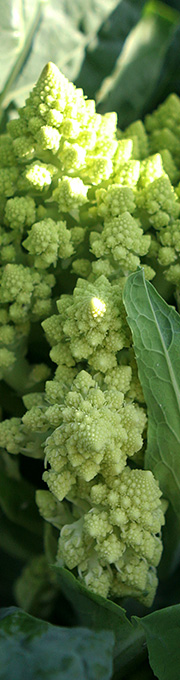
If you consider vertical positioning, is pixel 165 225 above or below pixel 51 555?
above

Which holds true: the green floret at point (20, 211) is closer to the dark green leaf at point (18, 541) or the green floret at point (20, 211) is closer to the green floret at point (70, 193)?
the green floret at point (70, 193)

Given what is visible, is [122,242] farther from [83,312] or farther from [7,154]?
[7,154]

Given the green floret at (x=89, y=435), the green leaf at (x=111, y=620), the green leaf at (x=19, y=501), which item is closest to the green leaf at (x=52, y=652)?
the green leaf at (x=111, y=620)

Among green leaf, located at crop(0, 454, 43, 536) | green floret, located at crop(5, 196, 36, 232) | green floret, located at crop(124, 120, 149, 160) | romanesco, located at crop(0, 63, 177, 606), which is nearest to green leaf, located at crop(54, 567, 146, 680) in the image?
romanesco, located at crop(0, 63, 177, 606)

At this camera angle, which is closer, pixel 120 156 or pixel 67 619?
pixel 120 156

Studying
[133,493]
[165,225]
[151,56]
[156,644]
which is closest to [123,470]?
[133,493]

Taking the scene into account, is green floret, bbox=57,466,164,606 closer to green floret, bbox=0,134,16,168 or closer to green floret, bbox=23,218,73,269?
green floret, bbox=23,218,73,269

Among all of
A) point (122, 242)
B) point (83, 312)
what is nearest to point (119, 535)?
point (83, 312)

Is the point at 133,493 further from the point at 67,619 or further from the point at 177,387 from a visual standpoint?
the point at 67,619
